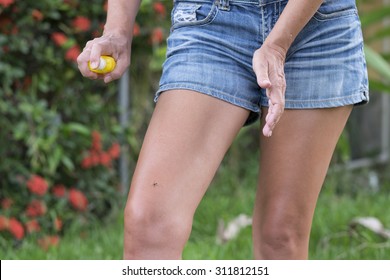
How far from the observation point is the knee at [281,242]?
2352 mm

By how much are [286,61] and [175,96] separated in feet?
1.08

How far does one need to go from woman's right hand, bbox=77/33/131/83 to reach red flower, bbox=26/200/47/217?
1863 millimetres

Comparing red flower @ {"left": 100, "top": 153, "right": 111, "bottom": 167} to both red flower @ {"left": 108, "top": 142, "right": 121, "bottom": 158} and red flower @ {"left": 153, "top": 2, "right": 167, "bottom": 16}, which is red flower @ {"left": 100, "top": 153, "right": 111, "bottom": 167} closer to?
red flower @ {"left": 108, "top": 142, "right": 121, "bottom": 158}

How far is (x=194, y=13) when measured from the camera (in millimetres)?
2197

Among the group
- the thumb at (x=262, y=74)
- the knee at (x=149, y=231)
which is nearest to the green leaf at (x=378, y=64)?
the thumb at (x=262, y=74)

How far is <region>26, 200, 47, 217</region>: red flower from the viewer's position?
13.2 feet

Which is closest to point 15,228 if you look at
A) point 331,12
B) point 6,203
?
point 6,203

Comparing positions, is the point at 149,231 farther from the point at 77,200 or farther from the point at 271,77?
the point at 77,200

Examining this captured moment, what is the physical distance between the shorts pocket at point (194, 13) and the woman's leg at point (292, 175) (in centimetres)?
34

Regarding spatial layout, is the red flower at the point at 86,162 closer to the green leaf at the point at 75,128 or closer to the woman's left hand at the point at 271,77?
the green leaf at the point at 75,128

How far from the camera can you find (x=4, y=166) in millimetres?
3891

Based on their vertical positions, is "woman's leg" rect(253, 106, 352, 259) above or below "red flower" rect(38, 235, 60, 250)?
Answer: below

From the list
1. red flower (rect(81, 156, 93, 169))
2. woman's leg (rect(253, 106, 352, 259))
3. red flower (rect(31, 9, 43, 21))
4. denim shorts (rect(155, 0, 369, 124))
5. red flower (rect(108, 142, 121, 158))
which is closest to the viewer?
denim shorts (rect(155, 0, 369, 124))

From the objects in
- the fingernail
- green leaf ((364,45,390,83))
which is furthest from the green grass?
the fingernail
